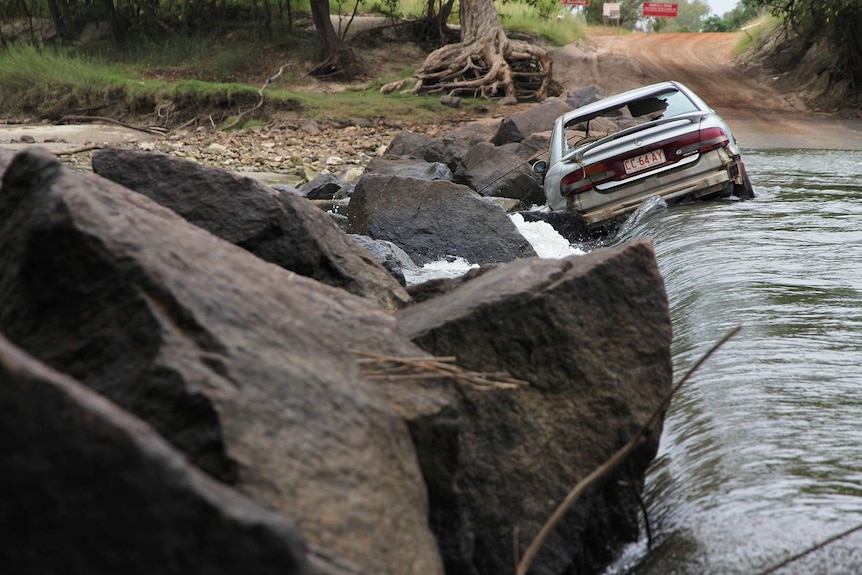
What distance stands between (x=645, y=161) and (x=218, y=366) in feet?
25.4

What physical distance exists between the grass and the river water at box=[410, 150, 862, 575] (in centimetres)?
1810

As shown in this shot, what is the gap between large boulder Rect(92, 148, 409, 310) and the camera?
4340 millimetres

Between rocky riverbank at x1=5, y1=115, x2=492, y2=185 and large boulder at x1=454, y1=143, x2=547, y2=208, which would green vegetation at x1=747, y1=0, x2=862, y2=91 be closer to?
rocky riverbank at x1=5, y1=115, x2=492, y2=185

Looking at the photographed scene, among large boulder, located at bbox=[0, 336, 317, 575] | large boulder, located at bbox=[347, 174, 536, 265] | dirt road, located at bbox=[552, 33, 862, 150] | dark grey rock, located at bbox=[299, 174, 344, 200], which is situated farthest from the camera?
dirt road, located at bbox=[552, 33, 862, 150]

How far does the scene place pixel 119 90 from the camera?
87.6ft

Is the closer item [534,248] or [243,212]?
[243,212]

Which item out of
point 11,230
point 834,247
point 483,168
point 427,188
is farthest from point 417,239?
point 11,230

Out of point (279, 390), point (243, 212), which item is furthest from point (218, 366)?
point (243, 212)

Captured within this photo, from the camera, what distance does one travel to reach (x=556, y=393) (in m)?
3.43

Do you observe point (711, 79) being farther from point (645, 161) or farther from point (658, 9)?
point (658, 9)

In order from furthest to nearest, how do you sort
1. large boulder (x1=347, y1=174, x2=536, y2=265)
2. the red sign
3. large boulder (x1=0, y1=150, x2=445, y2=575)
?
the red sign → large boulder (x1=347, y1=174, x2=536, y2=265) → large boulder (x1=0, y1=150, x2=445, y2=575)

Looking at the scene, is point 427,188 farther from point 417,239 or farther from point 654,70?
point 654,70

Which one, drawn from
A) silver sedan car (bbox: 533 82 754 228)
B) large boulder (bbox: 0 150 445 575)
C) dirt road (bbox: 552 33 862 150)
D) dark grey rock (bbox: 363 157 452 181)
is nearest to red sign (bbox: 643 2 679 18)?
dirt road (bbox: 552 33 862 150)

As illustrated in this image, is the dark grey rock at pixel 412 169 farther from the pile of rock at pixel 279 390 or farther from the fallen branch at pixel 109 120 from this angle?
the pile of rock at pixel 279 390
